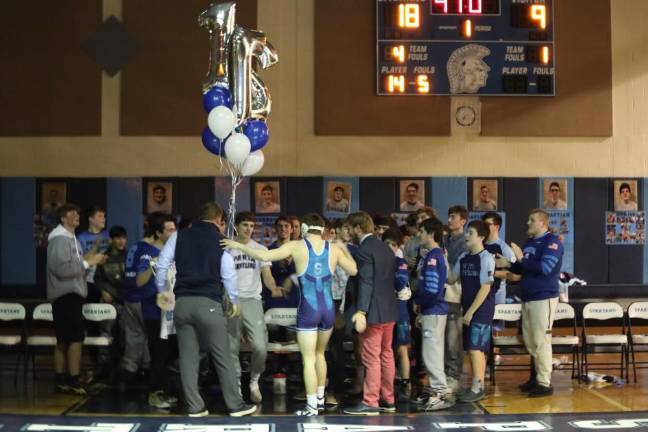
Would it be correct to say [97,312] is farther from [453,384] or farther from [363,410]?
[453,384]

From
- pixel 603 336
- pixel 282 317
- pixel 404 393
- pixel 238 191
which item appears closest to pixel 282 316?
pixel 282 317

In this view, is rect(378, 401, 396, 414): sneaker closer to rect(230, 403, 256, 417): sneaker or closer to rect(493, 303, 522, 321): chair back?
rect(230, 403, 256, 417): sneaker

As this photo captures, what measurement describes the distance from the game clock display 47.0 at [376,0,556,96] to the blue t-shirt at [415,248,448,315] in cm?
524

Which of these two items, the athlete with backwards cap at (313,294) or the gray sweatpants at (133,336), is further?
the gray sweatpants at (133,336)

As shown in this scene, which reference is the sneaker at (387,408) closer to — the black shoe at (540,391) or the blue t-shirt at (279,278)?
A: the black shoe at (540,391)

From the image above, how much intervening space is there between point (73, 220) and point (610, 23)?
347 inches

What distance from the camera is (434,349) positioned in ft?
28.2

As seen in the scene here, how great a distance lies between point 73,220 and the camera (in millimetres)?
9055

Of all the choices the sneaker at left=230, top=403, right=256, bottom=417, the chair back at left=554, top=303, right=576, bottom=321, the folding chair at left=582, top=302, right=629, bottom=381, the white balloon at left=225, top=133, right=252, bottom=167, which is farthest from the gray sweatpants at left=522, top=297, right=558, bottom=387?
the white balloon at left=225, top=133, right=252, bottom=167

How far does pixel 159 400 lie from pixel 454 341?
2.82 m

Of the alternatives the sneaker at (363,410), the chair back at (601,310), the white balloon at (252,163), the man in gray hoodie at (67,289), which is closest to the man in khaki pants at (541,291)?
the chair back at (601,310)

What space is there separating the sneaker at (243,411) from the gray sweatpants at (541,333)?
279cm

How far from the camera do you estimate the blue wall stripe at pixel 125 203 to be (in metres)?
13.7

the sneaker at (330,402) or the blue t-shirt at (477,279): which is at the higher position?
the blue t-shirt at (477,279)
